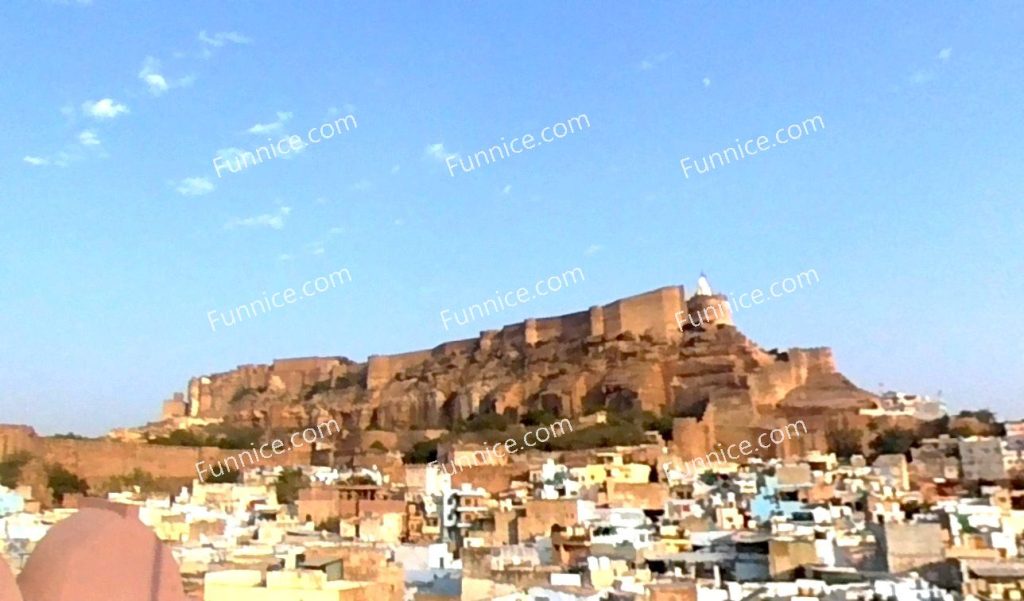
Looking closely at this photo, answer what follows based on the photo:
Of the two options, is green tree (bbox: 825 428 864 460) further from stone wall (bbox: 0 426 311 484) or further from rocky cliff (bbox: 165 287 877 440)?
stone wall (bbox: 0 426 311 484)

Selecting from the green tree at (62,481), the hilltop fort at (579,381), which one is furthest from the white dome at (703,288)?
the green tree at (62,481)

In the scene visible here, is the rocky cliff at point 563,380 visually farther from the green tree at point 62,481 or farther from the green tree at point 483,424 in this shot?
the green tree at point 62,481

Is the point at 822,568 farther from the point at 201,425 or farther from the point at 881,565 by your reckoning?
the point at 201,425

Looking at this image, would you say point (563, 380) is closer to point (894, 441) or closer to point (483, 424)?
point (483, 424)

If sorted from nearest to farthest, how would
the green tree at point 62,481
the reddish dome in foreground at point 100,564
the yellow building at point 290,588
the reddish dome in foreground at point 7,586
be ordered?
the reddish dome in foreground at point 7,586
the reddish dome in foreground at point 100,564
the yellow building at point 290,588
the green tree at point 62,481

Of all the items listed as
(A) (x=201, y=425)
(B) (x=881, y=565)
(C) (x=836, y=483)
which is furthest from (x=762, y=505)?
(A) (x=201, y=425)

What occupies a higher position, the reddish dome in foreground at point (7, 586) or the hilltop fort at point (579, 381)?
the hilltop fort at point (579, 381)
